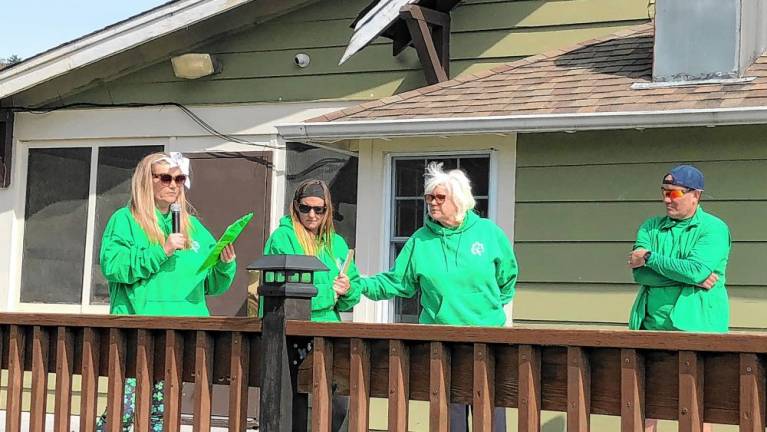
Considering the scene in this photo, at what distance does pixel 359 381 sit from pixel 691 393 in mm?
1042

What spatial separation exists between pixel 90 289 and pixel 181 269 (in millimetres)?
3174

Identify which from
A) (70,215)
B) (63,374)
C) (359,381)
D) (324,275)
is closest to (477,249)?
(324,275)

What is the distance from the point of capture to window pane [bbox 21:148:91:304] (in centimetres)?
745

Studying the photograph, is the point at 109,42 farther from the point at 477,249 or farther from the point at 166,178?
the point at 477,249

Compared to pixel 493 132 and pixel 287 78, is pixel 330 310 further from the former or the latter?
pixel 287 78

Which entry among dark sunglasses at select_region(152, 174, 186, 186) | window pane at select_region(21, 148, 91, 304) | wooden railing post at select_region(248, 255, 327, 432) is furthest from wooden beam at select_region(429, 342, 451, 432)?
window pane at select_region(21, 148, 91, 304)

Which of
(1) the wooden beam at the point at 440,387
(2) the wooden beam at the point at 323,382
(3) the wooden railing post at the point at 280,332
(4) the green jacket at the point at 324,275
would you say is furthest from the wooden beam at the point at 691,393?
(4) the green jacket at the point at 324,275

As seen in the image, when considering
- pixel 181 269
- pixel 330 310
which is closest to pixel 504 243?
pixel 330 310

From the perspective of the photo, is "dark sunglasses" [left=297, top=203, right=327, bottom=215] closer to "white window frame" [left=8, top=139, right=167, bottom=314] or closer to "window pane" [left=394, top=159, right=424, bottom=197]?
"window pane" [left=394, top=159, right=424, bottom=197]

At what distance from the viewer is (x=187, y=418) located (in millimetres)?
6734

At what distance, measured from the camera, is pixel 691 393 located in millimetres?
2934

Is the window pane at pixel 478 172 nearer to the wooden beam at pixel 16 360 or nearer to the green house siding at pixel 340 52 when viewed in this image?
the green house siding at pixel 340 52

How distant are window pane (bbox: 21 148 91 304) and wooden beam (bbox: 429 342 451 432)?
15.1 feet

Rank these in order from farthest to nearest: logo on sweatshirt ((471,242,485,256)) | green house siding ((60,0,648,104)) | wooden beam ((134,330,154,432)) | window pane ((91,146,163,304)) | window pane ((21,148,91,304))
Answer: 1. window pane ((21,148,91,304))
2. window pane ((91,146,163,304))
3. green house siding ((60,0,648,104))
4. logo on sweatshirt ((471,242,485,256))
5. wooden beam ((134,330,154,432))
